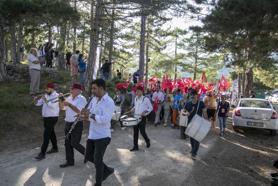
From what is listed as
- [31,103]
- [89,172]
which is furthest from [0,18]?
[89,172]

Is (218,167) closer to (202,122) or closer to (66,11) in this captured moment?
(202,122)

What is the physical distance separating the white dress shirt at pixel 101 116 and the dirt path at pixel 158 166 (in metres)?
1.29

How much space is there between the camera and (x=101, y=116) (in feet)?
18.1

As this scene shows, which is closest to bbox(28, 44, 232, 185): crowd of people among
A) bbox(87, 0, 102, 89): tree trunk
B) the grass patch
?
the grass patch

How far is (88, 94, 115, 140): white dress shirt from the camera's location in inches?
218

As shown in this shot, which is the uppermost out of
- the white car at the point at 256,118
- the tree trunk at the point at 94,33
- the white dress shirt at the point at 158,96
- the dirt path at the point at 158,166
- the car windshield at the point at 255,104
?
the tree trunk at the point at 94,33

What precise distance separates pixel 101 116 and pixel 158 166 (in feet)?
10.1

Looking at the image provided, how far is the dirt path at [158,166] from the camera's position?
686 cm

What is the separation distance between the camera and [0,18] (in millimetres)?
12203

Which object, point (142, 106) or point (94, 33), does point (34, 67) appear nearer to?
point (94, 33)

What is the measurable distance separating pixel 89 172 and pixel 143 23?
15.6 meters

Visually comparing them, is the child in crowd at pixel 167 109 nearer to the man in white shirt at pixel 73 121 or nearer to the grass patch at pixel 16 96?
the grass patch at pixel 16 96

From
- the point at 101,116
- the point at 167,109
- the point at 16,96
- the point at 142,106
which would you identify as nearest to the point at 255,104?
the point at 167,109

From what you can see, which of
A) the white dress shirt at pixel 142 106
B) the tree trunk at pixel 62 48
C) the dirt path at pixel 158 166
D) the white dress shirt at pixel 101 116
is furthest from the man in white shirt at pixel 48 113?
the tree trunk at pixel 62 48
